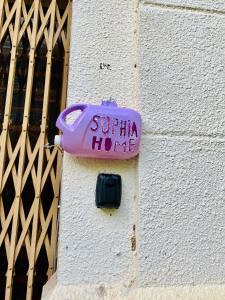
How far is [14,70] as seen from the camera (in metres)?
1.69

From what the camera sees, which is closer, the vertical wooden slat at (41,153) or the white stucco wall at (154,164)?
the white stucco wall at (154,164)

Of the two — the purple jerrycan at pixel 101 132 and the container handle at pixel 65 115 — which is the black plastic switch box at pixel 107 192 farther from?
the container handle at pixel 65 115

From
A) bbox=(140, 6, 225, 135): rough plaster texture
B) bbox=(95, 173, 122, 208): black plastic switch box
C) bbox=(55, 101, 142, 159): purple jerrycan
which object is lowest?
bbox=(95, 173, 122, 208): black plastic switch box

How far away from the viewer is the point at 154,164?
1.41 m

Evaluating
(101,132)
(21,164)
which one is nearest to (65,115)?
(101,132)

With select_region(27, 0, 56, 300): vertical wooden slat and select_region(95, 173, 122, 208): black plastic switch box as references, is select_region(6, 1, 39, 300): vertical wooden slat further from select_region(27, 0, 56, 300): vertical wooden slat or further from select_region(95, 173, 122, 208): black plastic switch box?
select_region(95, 173, 122, 208): black plastic switch box

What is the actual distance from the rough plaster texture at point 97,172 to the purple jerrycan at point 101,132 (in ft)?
0.30

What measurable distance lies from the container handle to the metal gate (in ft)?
1.06

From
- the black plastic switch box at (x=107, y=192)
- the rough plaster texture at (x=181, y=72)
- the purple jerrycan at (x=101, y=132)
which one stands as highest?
the rough plaster texture at (x=181, y=72)

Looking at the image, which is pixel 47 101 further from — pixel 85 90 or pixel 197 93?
pixel 197 93

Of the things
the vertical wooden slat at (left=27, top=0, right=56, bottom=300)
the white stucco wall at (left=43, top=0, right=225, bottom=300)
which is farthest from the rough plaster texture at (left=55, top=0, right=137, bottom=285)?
the vertical wooden slat at (left=27, top=0, right=56, bottom=300)

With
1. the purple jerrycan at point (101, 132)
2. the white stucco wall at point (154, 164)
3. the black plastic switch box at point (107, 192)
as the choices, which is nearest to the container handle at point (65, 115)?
the purple jerrycan at point (101, 132)

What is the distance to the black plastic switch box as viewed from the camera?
1.33 m

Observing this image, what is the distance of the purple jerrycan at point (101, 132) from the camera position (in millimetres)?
1295
